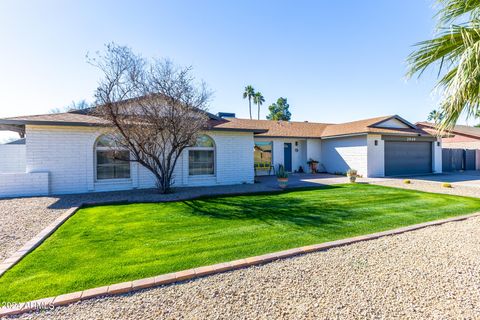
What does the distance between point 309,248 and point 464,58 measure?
12.2 feet

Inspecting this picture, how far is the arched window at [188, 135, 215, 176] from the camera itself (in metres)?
11.6

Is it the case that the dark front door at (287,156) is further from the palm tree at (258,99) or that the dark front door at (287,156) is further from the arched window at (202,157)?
the palm tree at (258,99)

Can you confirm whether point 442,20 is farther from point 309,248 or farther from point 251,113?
point 251,113

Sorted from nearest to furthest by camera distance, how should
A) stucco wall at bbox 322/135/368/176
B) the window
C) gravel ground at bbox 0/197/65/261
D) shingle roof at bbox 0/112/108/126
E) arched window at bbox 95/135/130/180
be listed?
gravel ground at bbox 0/197/65/261
shingle roof at bbox 0/112/108/126
arched window at bbox 95/135/130/180
stucco wall at bbox 322/135/368/176
the window

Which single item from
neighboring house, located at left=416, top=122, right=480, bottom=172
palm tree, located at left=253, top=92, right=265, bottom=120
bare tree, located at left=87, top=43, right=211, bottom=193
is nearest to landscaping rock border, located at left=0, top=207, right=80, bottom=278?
bare tree, located at left=87, top=43, right=211, bottom=193

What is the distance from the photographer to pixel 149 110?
29.0 feet

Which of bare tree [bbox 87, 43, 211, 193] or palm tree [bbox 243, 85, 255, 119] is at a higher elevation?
palm tree [bbox 243, 85, 255, 119]

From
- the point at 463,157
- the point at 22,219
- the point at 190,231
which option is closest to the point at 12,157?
the point at 22,219

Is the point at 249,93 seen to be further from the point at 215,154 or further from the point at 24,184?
the point at 24,184

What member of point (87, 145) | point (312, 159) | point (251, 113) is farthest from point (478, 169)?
point (251, 113)

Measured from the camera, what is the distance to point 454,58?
3.70 m

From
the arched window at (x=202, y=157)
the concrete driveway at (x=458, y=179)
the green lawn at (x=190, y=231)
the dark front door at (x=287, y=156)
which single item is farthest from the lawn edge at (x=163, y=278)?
the dark front door at (x=287, y=156)

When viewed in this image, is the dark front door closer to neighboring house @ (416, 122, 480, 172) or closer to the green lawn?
the green lawn

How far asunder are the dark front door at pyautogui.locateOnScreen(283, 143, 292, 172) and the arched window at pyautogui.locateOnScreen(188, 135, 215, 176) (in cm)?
812
